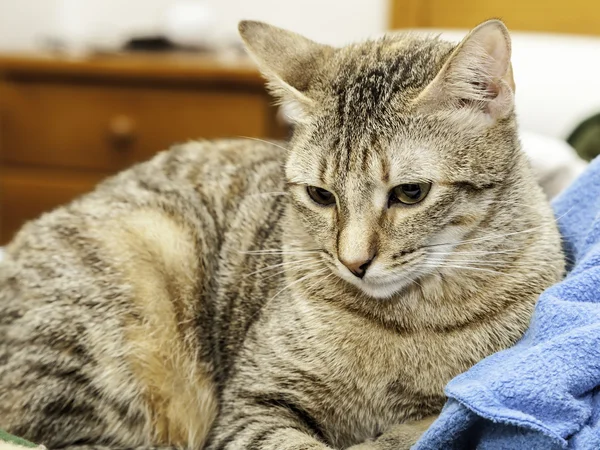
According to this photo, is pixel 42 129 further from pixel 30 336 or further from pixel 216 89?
pixel 30 336

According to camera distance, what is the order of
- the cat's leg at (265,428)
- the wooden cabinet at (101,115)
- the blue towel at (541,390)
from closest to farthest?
1. the blue towel at (541,390)
2. the cat's leg at (265,428)
3. the wooden cabinet at (101,115)

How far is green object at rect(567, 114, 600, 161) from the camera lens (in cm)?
198

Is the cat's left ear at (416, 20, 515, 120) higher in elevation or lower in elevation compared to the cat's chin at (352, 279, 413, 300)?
higher

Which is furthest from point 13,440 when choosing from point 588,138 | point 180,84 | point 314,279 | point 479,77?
point 180,84

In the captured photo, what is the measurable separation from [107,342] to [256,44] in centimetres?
56

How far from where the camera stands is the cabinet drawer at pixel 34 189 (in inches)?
108

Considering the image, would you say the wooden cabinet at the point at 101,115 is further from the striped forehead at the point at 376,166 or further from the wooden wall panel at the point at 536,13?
the striped forehead at the point at 376,166

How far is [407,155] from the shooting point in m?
1.02

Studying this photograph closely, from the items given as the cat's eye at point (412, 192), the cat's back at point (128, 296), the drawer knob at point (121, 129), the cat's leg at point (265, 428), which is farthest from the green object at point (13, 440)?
the drawer knob at point (121, 129)

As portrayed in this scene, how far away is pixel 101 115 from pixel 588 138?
169 cm

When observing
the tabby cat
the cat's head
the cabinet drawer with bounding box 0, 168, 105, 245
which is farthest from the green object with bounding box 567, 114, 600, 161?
the cabinet drawer with bounding box 0, 168, 105, 245

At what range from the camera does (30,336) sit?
1.22 meters

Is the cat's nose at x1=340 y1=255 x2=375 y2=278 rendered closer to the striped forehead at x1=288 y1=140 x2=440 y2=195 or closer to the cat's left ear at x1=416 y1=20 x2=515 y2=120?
the striped forehead at x1=288 y1=140 x2=440 y2=195

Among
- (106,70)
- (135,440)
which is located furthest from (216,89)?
(135,440)
